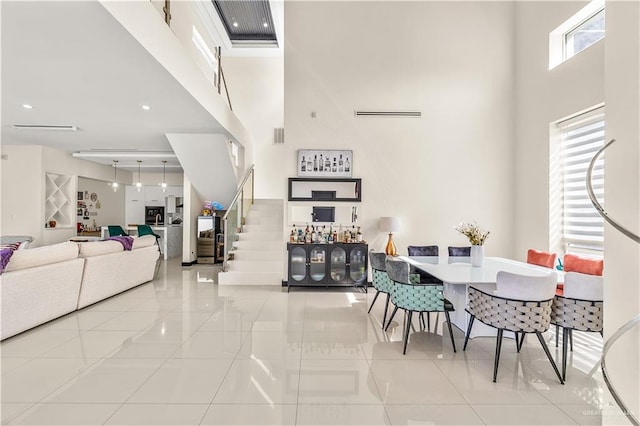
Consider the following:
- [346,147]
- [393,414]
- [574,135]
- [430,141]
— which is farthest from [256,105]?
[393,414]

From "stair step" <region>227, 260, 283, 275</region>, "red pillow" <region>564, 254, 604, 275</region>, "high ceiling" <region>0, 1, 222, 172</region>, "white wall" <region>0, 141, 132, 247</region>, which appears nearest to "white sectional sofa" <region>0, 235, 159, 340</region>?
"stair step" <region>227, 260, 283, 275</region>

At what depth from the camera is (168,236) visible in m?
10.1

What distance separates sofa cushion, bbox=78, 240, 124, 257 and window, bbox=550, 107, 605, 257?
7.08 meters

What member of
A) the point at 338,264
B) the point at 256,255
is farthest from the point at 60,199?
the point at 338,264

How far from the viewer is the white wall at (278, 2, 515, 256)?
623cm

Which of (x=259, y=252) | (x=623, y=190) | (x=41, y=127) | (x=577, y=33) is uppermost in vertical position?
(x=577, y=33)

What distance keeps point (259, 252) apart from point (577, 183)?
5629 millimetres

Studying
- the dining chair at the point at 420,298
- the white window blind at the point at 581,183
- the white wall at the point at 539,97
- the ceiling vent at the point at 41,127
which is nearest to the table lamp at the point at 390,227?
the white wall at the point at 539,97

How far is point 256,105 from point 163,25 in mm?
6170

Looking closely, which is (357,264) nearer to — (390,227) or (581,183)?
(390,227)

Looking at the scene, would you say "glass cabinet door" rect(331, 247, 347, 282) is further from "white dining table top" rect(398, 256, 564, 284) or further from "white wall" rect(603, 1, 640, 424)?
"white wall" rect(603, 1, 640, 424)

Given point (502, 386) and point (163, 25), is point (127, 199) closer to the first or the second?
point (163, 25)

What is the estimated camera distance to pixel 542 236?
17.9 feet

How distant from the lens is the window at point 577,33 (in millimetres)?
4695
